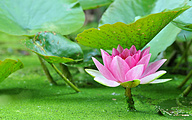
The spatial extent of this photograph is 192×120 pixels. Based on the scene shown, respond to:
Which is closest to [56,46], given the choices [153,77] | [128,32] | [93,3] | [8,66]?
[8,66]

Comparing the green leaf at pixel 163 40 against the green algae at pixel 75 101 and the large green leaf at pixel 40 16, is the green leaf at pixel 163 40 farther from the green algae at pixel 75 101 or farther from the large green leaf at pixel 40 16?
the large green leaf at pixel 40 16

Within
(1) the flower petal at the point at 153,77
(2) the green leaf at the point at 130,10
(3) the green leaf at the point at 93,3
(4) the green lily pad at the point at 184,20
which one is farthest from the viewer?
(3) the green leaf at the point at 93,3

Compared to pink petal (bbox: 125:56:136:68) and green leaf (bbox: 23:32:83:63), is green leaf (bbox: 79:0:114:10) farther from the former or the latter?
pink petal (bbox: 125:56:136:68)

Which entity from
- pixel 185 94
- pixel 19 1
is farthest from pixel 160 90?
pixel 19 1

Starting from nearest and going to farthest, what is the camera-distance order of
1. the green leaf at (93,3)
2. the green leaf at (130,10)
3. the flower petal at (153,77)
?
the flower petal at (153,77) < the green leaf at (130,10) < the green leaf at (93,3)

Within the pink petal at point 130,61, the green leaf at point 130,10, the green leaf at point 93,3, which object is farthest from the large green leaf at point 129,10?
the pink petal at point 130,61

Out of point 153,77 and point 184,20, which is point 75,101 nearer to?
point 153,77
